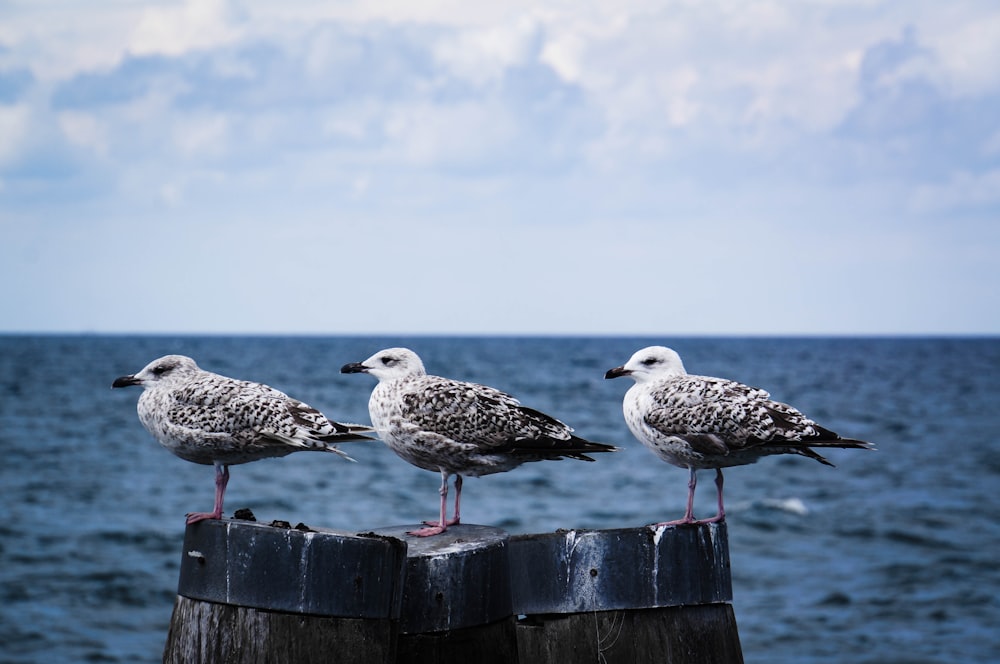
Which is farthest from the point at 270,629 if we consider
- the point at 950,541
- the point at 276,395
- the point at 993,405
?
the point at 993,405

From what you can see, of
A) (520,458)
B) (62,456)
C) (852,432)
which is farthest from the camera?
(852,432)

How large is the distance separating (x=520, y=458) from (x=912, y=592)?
51.1ft

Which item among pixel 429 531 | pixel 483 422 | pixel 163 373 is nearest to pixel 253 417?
pixel 163 373

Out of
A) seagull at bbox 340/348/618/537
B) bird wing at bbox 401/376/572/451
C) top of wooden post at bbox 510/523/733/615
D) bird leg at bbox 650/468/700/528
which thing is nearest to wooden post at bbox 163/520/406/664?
top of wooden post at bbox 510/523/733/615

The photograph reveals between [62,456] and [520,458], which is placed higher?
[520,458]

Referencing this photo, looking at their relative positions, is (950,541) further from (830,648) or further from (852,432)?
(852,432)

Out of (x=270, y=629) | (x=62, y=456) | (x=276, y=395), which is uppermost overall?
(x=276, y=395)

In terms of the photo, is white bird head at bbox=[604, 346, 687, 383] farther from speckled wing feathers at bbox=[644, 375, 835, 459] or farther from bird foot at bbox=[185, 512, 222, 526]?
bird foot at bbox=[185, 512, 222, 526]

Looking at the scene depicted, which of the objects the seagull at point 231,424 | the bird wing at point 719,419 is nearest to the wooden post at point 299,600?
the seagull at point 231,424

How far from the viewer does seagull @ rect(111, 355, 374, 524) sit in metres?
6.71

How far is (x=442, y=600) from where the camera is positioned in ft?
18.5

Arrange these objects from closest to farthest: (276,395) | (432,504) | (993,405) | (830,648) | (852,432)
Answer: (276,395) < (830,648) < (432,504) < (852,432) < (993,405)

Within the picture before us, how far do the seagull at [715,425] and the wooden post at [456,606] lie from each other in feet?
5.46

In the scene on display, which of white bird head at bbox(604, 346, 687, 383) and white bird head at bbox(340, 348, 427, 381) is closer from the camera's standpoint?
white bird head at bbox(604, 346, 687, 383)
